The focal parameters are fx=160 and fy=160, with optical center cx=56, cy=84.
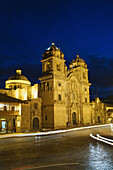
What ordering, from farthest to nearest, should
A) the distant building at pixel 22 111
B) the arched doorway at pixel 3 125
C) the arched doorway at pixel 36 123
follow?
the arched doorway at pixel 36 123 < the arched doorway at pixel 3 125 < the distant building at pixel 22 111

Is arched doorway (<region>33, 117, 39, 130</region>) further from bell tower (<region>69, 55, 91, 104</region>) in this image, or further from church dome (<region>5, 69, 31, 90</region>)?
bell tower (<region>69, 55, 91, 104</region>)

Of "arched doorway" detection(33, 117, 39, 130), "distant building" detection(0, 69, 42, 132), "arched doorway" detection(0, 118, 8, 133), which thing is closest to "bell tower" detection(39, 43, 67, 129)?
"arched doorway" detection(33, 117, 39, 130)

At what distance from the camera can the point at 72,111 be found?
49344 mm

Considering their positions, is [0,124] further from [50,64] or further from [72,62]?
[72,62]

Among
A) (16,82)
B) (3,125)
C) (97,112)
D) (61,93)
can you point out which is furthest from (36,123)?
(97,112)

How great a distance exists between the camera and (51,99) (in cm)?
4144

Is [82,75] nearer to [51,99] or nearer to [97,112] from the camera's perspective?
[97,112]

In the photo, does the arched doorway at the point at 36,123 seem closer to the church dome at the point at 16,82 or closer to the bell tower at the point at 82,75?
the church dome at the point at 16,82

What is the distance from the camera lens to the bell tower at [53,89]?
4101cm

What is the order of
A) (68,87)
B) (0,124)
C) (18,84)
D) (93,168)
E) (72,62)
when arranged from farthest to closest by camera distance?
(72,62)
(18,84)
(68,87)
(0,124)
(93,168)

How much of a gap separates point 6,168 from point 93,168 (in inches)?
217

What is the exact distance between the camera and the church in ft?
120

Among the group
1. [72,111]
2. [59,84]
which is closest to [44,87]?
[59,84]

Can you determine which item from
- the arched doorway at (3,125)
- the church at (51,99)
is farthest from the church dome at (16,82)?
the arched doorway at (3,125)
